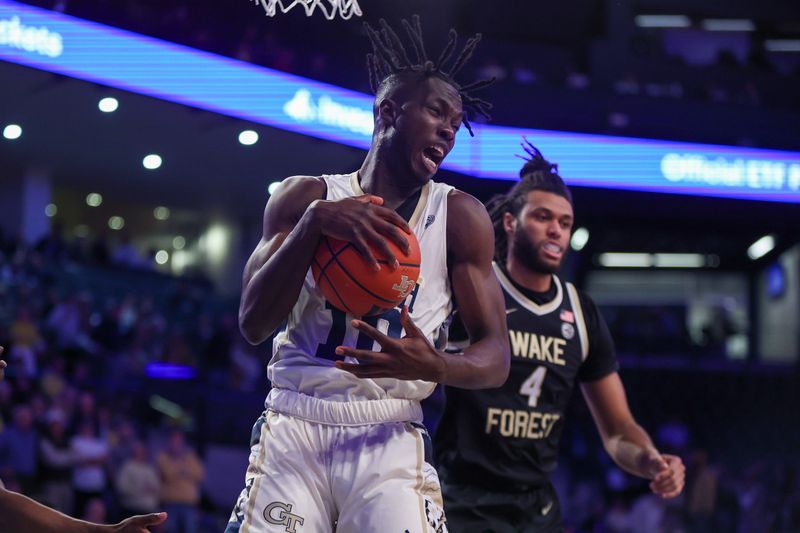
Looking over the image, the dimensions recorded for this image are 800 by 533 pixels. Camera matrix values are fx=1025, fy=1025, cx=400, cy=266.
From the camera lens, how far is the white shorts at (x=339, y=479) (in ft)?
9.53

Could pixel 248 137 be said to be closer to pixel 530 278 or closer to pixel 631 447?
pixel 530 278

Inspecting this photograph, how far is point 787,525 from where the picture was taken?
1077 cm

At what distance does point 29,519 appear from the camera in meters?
2.77

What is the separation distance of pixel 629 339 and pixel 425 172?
13.8 metres

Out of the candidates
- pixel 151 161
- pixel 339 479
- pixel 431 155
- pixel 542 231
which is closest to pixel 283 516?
pixel 339 479

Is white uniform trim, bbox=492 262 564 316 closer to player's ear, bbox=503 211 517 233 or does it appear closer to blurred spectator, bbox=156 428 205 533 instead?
player's ear, bbox=503 211 517 233

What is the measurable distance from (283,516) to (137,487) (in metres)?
5.89

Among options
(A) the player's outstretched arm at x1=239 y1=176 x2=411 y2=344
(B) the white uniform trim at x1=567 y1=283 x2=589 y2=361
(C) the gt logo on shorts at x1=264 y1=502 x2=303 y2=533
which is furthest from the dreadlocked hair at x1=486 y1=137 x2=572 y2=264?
(C) the gt logo on shorts at x1=264 y1=502 x2=303 y2=533

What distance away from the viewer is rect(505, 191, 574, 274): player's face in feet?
14.5

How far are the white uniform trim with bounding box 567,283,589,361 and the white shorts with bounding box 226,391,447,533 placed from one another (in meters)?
1.54

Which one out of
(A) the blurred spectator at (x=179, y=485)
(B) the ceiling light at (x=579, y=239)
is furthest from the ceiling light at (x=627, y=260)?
(A) the blurred spectator at (x=179, y=485)

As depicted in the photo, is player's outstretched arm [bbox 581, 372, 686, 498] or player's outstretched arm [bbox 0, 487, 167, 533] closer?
player's outstretched arm [bbox 0, 487, 167, 533]

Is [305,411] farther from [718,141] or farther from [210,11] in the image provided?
[718,141]

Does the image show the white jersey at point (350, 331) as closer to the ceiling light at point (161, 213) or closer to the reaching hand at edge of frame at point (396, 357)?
the reaching hand at edge of frame at point (396, 357)
